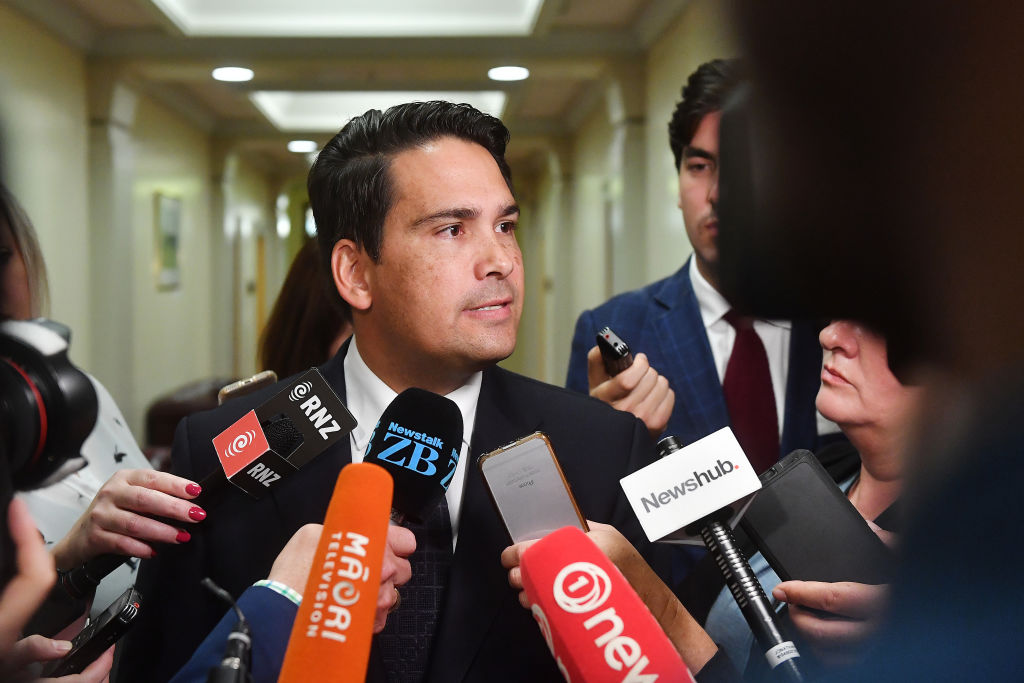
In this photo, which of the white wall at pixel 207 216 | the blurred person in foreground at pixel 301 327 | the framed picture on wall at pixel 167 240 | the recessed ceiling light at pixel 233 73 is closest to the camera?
Result: the blurred person in foreground at pixel 301 327

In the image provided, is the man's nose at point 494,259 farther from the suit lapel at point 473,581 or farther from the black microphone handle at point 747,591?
the black microphone handle at point 747,591

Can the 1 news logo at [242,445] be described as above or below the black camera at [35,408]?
below

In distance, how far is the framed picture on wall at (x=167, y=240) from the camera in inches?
218

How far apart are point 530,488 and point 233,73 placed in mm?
4412

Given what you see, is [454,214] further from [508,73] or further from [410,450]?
[508,73]

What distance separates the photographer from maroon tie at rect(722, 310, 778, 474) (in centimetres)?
121

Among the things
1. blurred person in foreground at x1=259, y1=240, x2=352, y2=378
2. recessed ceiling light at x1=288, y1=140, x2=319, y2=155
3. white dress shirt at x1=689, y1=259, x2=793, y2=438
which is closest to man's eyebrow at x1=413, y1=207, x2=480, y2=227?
white dress shirt at x1=689, y1=259, x2=793, y2=438

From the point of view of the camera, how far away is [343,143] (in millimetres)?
1122

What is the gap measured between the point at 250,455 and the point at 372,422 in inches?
11.0

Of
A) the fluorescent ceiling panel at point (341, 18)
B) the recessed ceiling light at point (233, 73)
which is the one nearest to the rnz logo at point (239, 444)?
the fluorescent ceiling panel at point (341, 18)

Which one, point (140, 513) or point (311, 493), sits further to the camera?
point (311, 493)

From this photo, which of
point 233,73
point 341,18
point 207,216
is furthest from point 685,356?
point 207,216

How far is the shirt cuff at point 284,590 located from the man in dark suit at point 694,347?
24.4 inches

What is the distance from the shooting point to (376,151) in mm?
1087
